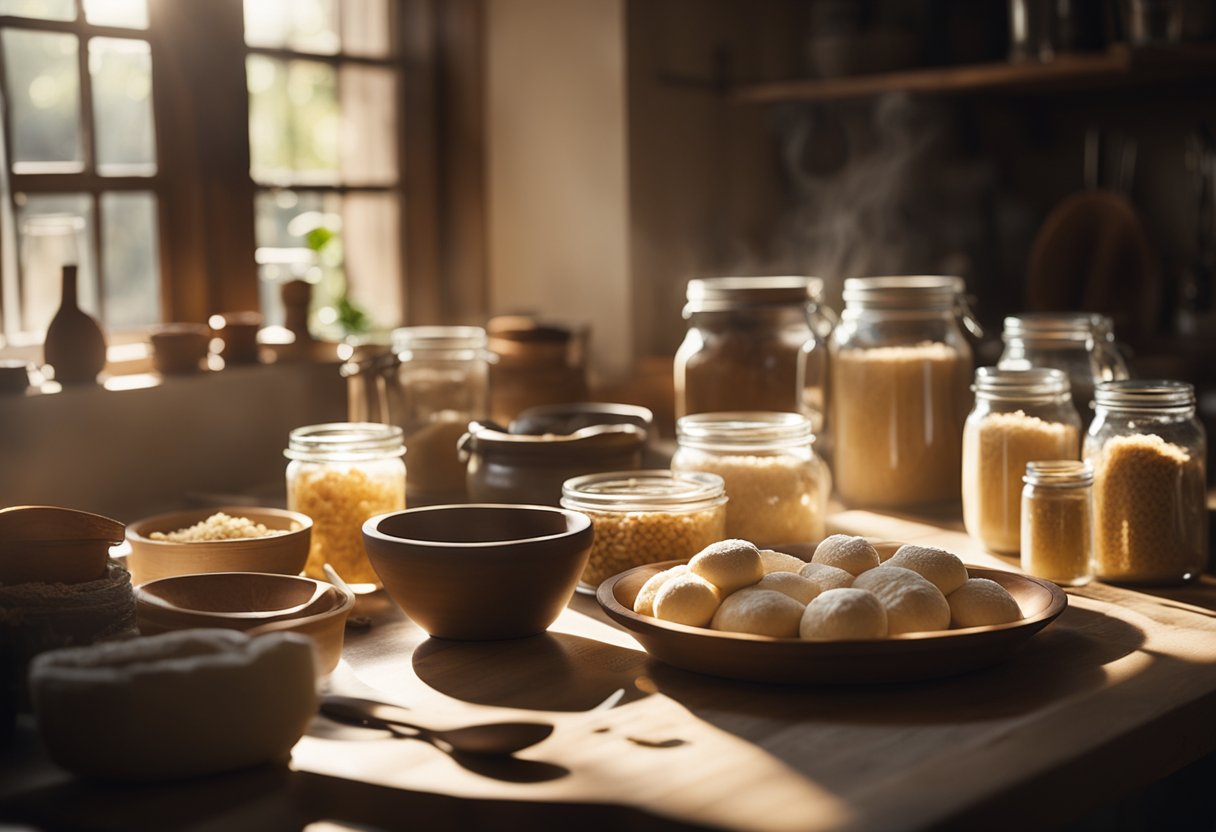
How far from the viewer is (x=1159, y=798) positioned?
84.3 inches

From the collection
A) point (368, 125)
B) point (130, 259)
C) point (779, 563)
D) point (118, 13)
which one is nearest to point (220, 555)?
point (779, 563)

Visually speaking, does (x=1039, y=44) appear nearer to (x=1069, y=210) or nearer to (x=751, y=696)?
(x=1069, y=210)

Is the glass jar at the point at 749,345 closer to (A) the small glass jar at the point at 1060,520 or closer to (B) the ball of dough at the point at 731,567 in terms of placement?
(A) the small glass jar at the point at 1060,520

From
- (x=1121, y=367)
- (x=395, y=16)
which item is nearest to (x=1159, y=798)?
(x=1121, y=367)

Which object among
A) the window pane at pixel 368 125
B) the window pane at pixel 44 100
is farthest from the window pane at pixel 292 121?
the window pane at pixel 44 100

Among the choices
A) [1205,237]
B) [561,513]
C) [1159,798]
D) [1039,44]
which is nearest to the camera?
[561,513]

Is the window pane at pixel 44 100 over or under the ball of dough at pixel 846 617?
over

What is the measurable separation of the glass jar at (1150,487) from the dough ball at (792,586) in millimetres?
415

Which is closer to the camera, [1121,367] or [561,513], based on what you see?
[561,513]

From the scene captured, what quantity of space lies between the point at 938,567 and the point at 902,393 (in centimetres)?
63

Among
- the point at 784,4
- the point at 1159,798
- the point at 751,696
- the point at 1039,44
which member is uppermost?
the point at 784,4

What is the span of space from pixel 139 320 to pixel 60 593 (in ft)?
4.75

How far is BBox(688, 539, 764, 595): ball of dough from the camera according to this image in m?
1.06

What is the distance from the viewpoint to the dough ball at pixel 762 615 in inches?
39.4
